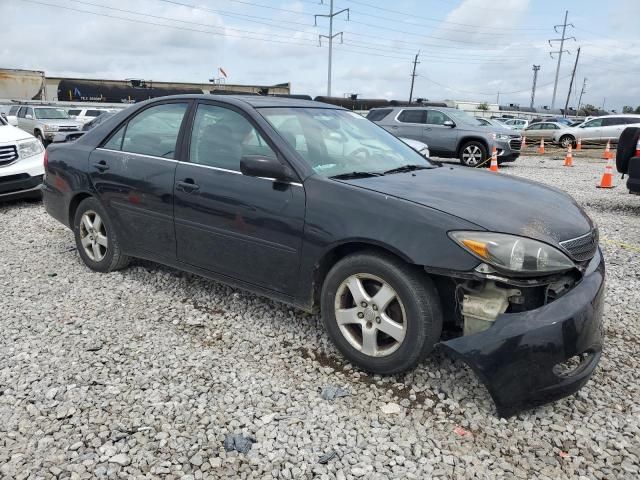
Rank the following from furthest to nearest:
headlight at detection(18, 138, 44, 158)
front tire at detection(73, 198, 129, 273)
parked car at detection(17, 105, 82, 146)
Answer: parked car at detection(17, 105, 82, 146), headlight at detection(18, 138, 44, 158), front tire at detection(73, 198, 129, 273)

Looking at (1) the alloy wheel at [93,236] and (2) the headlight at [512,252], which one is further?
(1) the alloy wheel at [93,236]

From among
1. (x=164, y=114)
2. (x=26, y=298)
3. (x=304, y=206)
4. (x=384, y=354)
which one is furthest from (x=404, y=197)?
(x=26, y=298)

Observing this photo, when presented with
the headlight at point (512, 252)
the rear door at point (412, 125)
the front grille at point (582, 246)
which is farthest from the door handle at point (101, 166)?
the rear door at point (412, 125)

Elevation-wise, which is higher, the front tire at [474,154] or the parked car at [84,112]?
the parked car at [84,112]

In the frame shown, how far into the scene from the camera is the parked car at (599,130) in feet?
68.4

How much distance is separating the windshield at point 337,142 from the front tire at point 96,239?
183 cm

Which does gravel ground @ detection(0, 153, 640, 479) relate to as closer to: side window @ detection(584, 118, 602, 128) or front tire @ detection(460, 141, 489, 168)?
front tire @ detection(460, 141, 489, 168)

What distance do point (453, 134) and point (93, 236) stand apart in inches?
440

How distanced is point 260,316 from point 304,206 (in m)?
1.09

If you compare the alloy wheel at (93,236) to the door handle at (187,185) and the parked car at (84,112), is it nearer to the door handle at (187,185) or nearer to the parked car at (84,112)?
the door handle at (187,185)

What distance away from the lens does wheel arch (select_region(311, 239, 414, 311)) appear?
2.69m

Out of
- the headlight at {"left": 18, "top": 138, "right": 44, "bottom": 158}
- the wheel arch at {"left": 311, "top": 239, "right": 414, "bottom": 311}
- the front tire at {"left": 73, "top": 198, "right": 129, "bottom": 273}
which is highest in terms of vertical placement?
the headlight at {"left": 18, "top": 138, "right": 44, "bottom": 158}

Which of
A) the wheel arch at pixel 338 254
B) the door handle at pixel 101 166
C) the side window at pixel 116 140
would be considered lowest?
the wheel arch at pixel 338 254

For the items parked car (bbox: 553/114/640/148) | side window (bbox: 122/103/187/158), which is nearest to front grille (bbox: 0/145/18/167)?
side window (bbox: 122/103/187/158)
